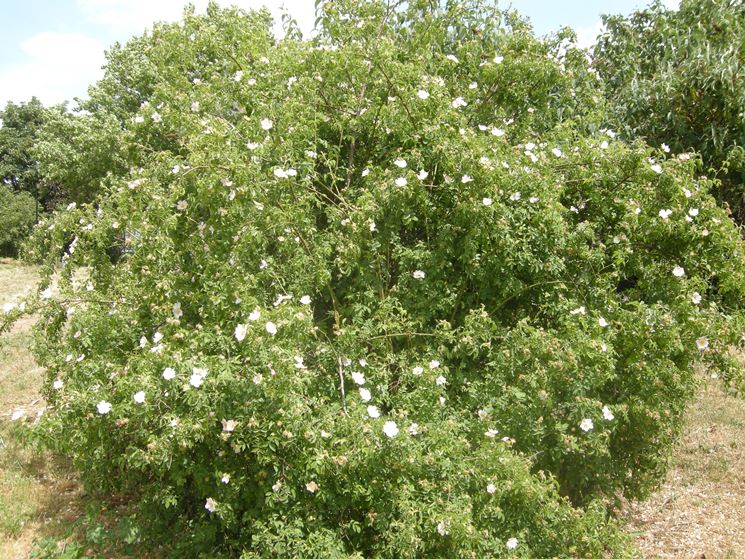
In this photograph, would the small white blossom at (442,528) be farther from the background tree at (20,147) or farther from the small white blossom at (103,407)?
the background tree at (20,147)

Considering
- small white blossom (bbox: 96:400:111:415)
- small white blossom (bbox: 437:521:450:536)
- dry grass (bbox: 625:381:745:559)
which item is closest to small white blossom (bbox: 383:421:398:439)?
small white blossom (bbox: 437:521:450:536)

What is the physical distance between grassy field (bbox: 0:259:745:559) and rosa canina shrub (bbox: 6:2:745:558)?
2.16 ft

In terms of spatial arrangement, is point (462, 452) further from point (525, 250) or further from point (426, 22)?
point (426, 22)

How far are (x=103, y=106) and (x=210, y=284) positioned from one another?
1535cm

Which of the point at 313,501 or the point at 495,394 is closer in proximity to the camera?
the point at 313,501

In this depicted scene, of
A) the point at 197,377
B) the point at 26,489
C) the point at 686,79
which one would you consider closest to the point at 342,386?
the point at 197,377

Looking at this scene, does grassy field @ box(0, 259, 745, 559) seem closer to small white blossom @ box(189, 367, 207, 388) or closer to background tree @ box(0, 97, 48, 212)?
small white blossom @ box(189, 367, 207, 388)

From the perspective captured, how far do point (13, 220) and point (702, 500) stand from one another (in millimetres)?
24936

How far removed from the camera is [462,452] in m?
2.96

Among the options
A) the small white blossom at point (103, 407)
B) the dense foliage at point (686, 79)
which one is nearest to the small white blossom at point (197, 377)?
the small white blossom at point (103, 407)

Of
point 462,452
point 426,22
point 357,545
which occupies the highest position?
point 426,22

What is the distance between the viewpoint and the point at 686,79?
5.76m

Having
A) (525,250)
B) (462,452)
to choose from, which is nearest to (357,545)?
(462,452)

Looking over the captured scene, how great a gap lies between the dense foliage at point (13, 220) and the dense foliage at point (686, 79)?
75.4 ft
